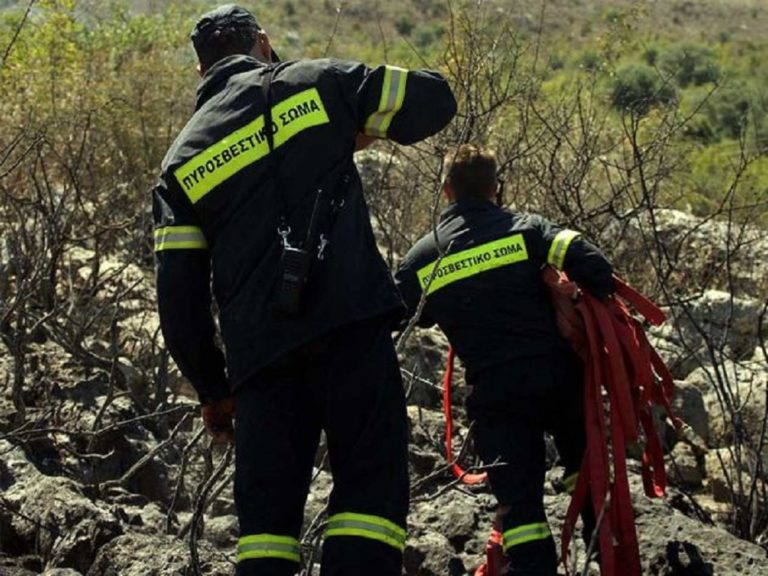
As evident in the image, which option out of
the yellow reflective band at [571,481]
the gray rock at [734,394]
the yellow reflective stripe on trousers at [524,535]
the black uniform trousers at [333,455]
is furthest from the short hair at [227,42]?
the gray rock at [734,394]

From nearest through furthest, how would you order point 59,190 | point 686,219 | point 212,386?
point 212,386 → point 59,190 → point 686,219

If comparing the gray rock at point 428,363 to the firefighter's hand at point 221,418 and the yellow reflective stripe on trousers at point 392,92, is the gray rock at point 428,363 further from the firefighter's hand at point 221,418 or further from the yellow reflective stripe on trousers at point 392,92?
the yellow reflective stripe on trousers at point 392,92

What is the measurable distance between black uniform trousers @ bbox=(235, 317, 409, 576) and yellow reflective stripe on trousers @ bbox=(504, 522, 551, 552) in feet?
4.34

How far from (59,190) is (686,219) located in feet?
17.5

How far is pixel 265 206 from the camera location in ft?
11.3

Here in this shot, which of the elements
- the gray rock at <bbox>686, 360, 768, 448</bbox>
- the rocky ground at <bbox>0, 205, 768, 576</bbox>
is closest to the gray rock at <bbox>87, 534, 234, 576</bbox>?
the rocky ground at <bbox>0, 205, 768, 576</bbox>

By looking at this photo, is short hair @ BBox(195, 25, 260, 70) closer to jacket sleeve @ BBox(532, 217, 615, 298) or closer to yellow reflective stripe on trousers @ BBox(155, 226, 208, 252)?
yellow reflective stripe on trousers @ BBox(155, 226, 208, 252)

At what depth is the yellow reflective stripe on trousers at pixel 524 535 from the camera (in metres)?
4.65

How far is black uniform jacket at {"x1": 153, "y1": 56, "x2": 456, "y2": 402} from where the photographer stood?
11.2 ft

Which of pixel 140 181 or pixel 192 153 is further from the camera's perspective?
pixel 140 181

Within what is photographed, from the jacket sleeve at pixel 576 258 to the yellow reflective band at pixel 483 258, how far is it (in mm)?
83

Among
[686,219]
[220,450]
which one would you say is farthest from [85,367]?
[686,219]

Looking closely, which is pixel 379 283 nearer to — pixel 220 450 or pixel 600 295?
pixel 600 295

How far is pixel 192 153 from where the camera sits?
3.47 m
